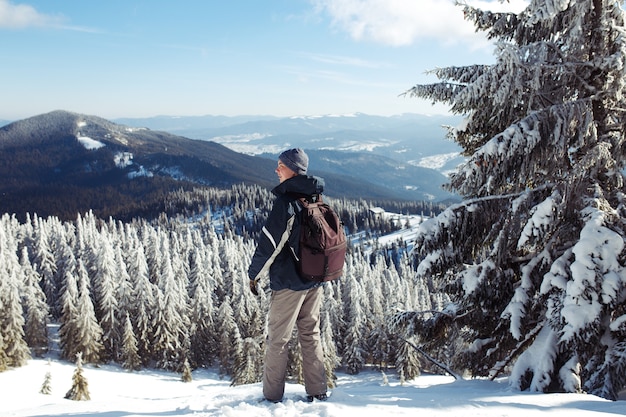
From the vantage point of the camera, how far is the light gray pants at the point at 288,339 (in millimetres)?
4816

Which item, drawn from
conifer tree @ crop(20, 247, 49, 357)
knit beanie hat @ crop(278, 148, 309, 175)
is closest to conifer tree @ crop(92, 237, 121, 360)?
conifer tree @ crop(20, 247, 49, 357)

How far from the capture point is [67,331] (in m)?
40.1

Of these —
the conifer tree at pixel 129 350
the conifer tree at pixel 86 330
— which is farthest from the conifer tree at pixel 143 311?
the conifer tree at pixel 86 330

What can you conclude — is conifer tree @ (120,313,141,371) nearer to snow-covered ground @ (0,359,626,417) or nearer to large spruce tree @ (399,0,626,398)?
snow-covered ground @ (0,359,626,417)

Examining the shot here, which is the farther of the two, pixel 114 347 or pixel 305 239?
pixel 114 347

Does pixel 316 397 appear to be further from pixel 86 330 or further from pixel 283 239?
pixel 86 330

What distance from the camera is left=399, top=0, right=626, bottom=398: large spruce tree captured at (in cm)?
556

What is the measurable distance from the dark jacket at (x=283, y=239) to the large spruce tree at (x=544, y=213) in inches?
115

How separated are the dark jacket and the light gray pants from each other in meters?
0.25

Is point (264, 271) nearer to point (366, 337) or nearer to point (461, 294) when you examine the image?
point (461, 294)

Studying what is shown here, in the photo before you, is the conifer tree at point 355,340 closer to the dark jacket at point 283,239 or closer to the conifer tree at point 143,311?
the conifer tree at point 143,311

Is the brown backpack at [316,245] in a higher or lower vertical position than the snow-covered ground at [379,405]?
higher

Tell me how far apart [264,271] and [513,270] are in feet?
16.0

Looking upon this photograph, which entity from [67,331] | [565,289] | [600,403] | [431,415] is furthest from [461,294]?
[67,331]
